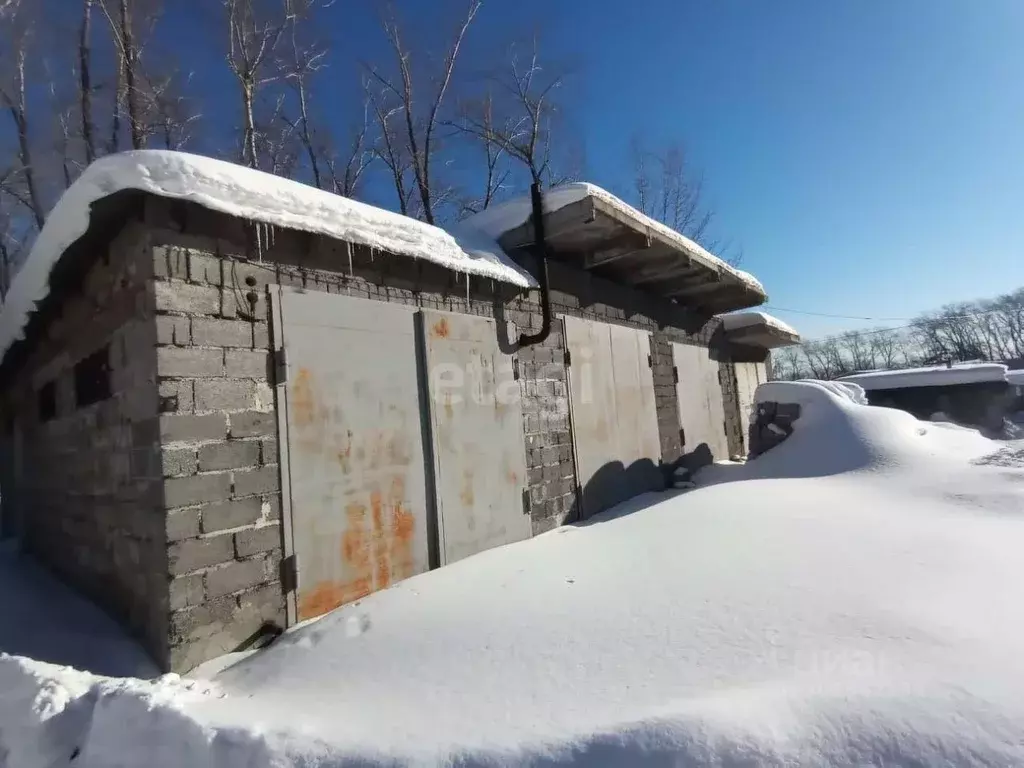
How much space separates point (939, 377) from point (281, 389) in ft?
73.3

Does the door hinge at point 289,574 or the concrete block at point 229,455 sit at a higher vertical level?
the concrete block at point 229,455

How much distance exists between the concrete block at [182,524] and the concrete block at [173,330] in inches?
33.1

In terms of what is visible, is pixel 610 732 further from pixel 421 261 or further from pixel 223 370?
pixel 421 261

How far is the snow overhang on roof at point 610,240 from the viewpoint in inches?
189

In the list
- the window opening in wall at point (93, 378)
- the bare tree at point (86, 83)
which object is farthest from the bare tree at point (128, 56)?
the window opening in wall at point (93, 378)

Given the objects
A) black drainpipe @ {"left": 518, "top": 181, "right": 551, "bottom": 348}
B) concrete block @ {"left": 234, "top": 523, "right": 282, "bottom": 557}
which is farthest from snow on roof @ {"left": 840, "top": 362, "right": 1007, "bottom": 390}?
concrete block @ {"left": 234, "top": 523, "right": 282, "bottom": 557}

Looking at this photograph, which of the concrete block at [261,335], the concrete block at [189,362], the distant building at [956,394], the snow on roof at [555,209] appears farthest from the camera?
the distant building at [956,394]

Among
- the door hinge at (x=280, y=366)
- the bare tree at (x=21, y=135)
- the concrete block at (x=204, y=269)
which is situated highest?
the bare tree at (x=21, y=135)

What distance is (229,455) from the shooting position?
9.75 ft

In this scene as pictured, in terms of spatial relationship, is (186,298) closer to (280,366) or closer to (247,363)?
(247,363)

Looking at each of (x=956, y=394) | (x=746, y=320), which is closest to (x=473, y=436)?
(x=746, y=320)

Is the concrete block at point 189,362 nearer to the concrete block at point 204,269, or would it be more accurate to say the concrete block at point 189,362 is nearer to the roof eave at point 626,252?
the concrete block at point 204,269

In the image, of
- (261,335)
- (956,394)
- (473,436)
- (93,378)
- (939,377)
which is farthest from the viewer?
(939,377)

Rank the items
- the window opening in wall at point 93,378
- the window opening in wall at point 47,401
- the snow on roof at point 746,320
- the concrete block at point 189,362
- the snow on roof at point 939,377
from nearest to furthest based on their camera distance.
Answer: the concrete block at point 189,362 < the window opening in wall at point 93,378 < the window opening in wall at point 47,401 < the snow on roof at point 746,320 < the snow on roof at point 939,377
